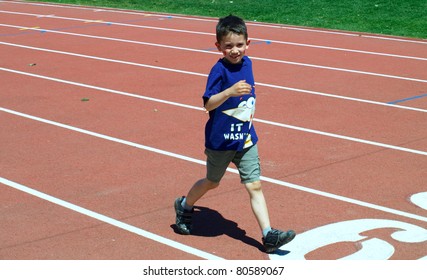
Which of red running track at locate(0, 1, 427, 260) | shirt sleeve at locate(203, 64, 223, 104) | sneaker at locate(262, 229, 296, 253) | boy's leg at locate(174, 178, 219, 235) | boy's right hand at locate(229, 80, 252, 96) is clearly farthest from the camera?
boy's leg at locate(174, 178, 219, 235)

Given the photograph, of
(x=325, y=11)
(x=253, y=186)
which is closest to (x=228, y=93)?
(x=253, y=186)

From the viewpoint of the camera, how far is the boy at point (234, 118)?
5852 millimetres

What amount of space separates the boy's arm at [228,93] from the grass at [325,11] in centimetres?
1345

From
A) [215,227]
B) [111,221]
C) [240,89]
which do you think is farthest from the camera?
[111,221]

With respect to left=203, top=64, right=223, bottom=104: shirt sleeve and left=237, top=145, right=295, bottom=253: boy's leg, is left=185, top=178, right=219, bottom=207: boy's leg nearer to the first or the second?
left=237, top=145, right=295, bottom=253: boy's leg

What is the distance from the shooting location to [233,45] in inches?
232

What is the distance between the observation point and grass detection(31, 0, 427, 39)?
20.0 m

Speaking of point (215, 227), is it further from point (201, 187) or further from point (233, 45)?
point (233, 45)

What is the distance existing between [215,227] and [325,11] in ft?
54.9

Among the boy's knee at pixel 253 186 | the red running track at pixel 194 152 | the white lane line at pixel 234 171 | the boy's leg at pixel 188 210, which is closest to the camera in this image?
the boy's knee at pixel 253 186

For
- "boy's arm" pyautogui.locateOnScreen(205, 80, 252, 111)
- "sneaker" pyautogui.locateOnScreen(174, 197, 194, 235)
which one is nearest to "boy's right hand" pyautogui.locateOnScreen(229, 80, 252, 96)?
"boy's arm" pyautogui.locateOnScreen(205, 80, 252, 111)

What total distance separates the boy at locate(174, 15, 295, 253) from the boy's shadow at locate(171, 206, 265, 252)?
350mm

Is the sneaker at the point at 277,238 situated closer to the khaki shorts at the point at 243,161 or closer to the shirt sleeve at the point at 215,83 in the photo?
the khaki shorts at the point at 243,161

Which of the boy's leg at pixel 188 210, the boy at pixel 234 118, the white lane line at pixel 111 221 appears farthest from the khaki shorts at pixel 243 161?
the white lane line at pixel 111 221
